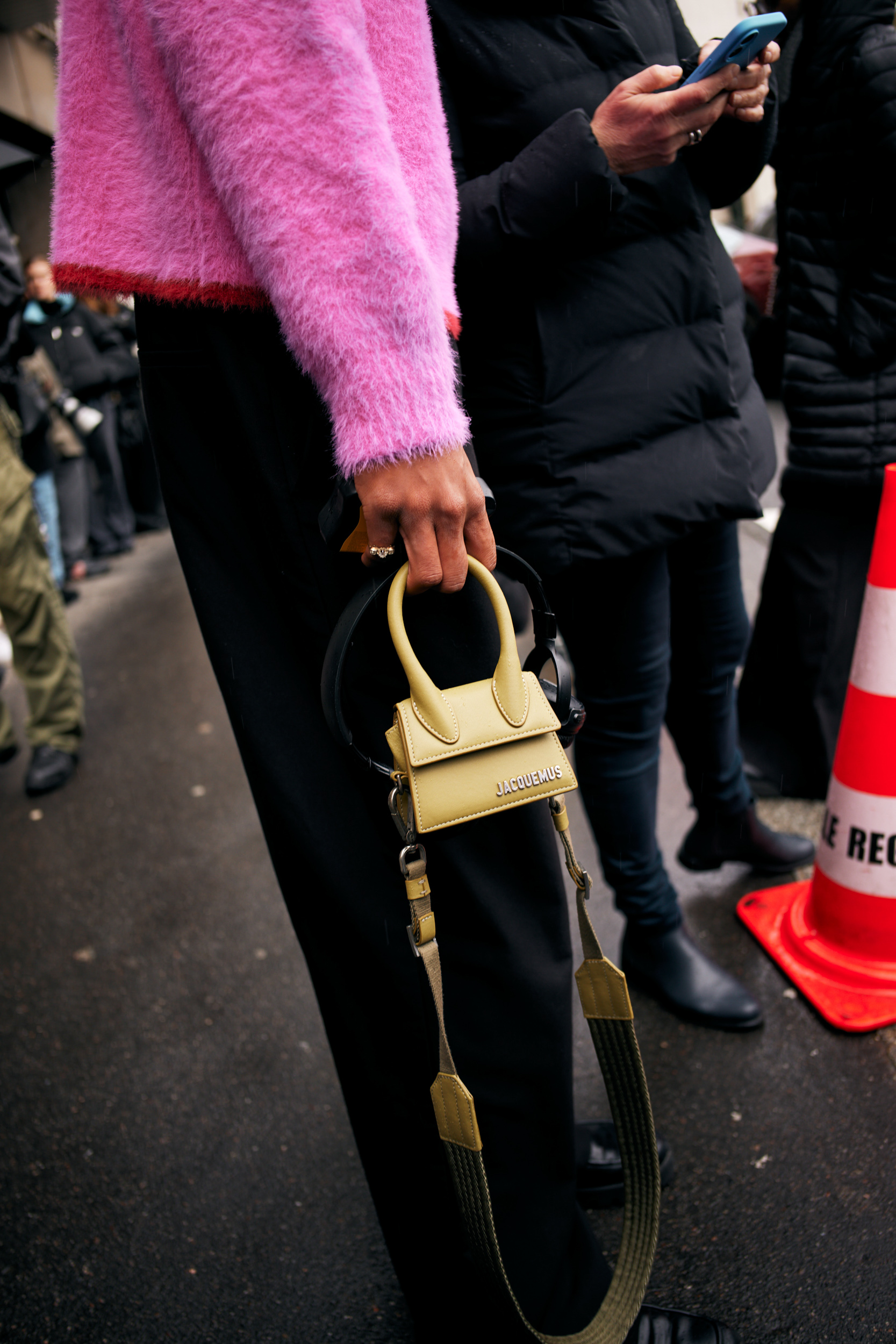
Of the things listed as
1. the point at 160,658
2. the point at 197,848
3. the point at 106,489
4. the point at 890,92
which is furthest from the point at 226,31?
the point at 106,489

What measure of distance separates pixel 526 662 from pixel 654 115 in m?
0.80

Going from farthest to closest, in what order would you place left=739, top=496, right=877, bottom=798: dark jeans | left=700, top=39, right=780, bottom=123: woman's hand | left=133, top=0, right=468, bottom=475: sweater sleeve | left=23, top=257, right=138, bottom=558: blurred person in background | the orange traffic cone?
left=23, top=257, right=138, bottom=558: blurred person in background, left=739, top=496, right=877, bottom=798: dark jeans, the orange traffic cone, left=700, top=39, right=780, bottom=123: woman's hand, left=133, top=0, right=468, bottom=475: sweater sleeve

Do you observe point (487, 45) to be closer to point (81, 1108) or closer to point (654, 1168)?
point (654, 1168)

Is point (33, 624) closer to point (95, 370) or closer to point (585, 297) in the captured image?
point (585, 297)

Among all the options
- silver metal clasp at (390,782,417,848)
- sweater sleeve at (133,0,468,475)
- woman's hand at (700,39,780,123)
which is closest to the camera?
sweater sleeve at (133,0,468,475)

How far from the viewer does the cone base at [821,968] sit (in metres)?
1.70

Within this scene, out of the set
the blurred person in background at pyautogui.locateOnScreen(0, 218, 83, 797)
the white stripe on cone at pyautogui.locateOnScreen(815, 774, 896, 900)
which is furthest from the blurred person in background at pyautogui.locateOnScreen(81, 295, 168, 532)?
the white stripe on cone at pyautogui.locateOnScreen(815, 774, 896, 900)

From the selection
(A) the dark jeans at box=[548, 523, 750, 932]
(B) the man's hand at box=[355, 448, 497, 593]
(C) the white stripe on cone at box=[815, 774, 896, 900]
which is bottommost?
(C) the white stripe on cone at box=[815, 774, 896, 900]

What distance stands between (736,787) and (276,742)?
133cm

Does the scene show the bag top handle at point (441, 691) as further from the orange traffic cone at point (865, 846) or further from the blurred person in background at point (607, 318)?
the orange traffic cone at point (865, 846)

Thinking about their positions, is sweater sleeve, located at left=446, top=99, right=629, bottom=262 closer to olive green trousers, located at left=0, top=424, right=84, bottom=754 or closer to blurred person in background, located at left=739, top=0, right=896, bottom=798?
blurred person in background, located at left=739, top=0, right=896, bottom=798

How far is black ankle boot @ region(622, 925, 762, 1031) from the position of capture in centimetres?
173

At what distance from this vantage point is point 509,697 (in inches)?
33.6

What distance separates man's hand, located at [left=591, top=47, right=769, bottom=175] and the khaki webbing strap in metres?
0.92
